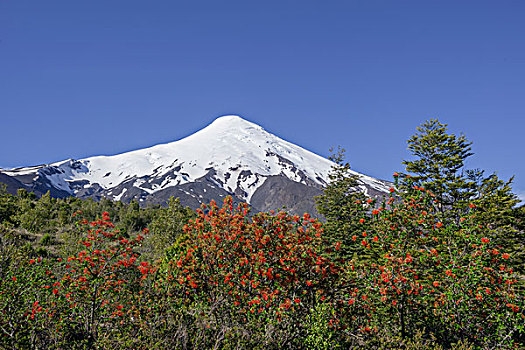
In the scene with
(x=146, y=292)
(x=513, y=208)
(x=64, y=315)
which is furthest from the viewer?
(x=513, y=208)

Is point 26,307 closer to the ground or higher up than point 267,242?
closer to the ground

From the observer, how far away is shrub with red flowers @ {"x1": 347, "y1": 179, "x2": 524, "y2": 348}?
7.25 m

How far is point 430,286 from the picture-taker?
7875 mm

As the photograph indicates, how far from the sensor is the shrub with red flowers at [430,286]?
23.8 feet

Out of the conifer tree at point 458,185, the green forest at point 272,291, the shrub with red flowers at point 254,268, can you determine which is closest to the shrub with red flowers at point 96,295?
the green forest at point 272,291

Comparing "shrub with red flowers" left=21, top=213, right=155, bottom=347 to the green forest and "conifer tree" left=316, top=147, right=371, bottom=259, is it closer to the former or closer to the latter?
the green forest

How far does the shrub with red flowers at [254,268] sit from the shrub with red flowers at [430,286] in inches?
39.8

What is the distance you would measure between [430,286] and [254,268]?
3791mm

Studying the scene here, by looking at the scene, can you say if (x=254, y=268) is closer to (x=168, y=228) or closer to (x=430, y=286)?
(x=430, y=286)

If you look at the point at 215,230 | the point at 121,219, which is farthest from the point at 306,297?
the point at 121,219

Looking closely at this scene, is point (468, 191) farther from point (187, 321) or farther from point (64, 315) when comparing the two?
point (64, 315)

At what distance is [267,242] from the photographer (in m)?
8.07

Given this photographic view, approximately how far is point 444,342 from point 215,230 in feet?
18.4

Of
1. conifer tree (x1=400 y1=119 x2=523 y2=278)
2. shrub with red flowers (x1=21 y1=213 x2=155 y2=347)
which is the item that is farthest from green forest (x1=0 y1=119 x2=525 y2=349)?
conifer tree (x1=400 y1=119 x2=523 y2=278)
